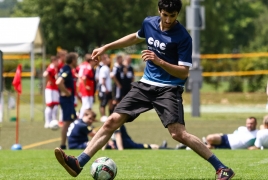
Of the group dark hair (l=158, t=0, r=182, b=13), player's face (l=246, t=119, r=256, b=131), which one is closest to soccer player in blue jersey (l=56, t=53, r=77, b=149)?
player's face (l=246, t=119, r=256, b=131)

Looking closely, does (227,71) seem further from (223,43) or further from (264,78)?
(223,43)

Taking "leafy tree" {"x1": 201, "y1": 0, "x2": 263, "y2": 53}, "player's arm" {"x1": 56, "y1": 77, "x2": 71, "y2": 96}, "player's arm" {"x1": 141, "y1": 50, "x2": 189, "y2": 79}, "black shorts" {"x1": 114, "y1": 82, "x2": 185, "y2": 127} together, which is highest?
"player's arm" {"x1": 141, "y1": 50, "x2": 189, "y2": 79}

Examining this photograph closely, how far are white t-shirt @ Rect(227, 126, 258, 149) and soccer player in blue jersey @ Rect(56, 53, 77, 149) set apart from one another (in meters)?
3.37

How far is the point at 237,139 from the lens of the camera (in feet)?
46.5

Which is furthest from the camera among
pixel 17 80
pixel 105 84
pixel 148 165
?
pixel 105 84

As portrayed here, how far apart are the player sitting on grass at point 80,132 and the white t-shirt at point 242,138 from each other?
9.16 ft

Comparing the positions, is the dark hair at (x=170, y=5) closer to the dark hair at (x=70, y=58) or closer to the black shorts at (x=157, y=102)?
the black shorts at (x=157, y=102)

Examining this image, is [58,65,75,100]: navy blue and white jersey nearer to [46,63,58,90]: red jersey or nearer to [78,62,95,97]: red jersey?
[78,62,95,97]: red jersey

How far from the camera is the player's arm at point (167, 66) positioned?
24.6 ft

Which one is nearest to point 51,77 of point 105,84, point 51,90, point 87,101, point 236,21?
point 51,90

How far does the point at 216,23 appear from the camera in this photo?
67750 millimetres

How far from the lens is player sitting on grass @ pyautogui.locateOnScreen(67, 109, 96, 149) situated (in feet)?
45.7

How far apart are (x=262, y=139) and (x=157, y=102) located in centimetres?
608

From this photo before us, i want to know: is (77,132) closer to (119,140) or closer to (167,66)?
(119,140)
